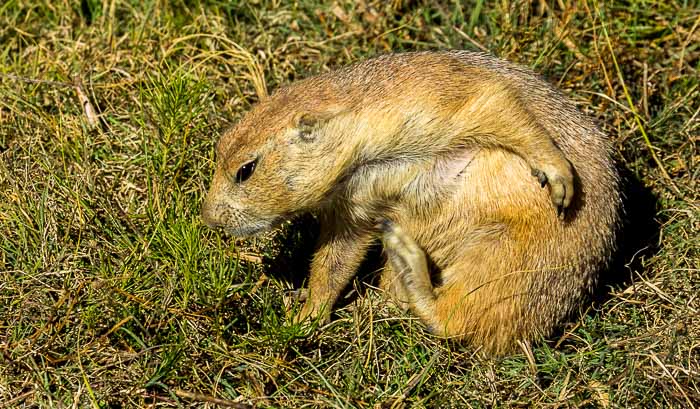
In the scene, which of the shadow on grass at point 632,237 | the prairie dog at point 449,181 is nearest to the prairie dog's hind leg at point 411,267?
the prairie dog at point 449,181

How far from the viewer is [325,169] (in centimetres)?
423

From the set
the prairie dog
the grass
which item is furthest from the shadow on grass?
the prairie dog

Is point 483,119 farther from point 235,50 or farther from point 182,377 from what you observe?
point 235,50

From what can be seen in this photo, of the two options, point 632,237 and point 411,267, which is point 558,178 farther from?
point 632,237

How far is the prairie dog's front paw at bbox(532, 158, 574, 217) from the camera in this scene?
13.7 ft

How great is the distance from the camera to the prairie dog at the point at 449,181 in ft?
13.9

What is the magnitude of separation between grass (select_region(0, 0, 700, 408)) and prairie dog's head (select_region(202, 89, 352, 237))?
37cm

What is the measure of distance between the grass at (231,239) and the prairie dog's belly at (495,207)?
0.52 meters

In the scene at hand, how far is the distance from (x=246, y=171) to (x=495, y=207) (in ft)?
3.55

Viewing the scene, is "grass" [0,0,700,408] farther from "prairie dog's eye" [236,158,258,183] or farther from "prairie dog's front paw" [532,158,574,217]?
"prairie dog's front paw" [532,158,574,217]

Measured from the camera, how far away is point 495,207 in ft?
14.4

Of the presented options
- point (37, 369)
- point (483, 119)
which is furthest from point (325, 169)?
point (37, 369)

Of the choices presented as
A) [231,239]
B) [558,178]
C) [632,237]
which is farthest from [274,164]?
[632,237]

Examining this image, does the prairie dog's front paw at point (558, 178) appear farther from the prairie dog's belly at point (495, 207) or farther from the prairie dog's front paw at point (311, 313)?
the prairie dog's front paw at point (311, 313)
